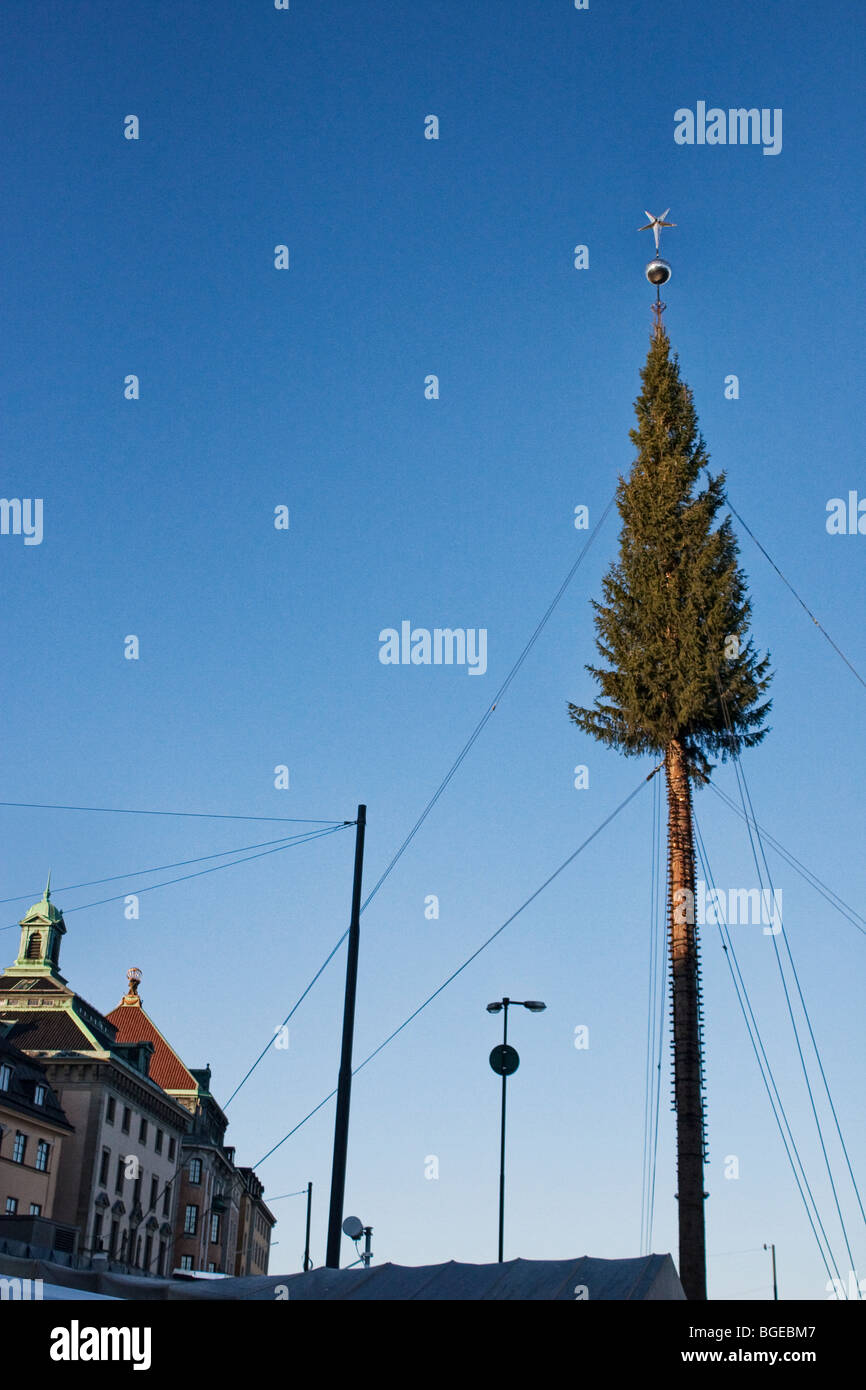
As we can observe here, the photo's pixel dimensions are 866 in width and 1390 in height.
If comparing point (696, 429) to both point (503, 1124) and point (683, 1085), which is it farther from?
point (503, 1124)

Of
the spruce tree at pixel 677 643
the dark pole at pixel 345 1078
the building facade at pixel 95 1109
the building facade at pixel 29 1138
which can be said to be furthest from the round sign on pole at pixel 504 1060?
the building facade at pixel 95 1109

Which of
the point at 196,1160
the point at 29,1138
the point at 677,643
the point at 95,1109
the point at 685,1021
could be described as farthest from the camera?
the point at 196,1160

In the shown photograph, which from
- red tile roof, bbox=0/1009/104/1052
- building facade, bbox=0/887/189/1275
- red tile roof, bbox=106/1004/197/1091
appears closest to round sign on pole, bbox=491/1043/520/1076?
building facade, bbox=0/887/189/1275

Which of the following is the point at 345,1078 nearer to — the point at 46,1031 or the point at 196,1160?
the point at 46,1031

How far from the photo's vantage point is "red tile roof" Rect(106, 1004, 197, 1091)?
8300 centimetres

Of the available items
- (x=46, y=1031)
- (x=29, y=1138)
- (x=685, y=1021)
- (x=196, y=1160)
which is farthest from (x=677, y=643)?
(x=196, y=1160)

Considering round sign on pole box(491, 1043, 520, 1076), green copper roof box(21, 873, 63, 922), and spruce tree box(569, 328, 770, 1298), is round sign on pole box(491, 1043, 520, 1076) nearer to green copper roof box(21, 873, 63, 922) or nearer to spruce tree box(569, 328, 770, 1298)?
spruce tree box(569, 328, 770, 1298)

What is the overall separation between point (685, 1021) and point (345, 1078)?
414 inches

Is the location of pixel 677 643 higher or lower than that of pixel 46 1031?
higher

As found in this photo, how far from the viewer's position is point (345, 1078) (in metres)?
18.4

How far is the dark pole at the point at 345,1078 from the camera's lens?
16938 millimetres

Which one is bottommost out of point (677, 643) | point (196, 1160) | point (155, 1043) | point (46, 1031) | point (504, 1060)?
point (196, 1160)
